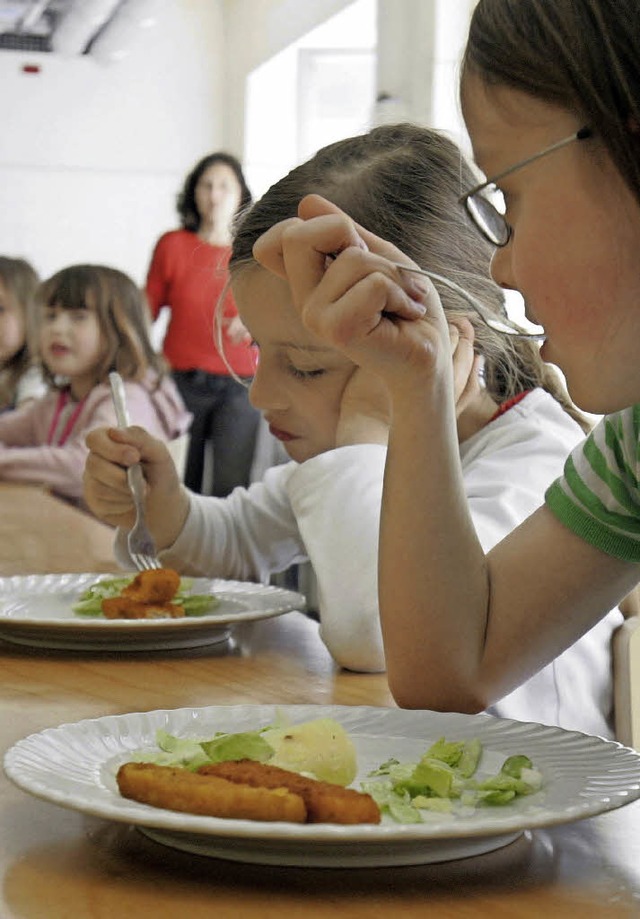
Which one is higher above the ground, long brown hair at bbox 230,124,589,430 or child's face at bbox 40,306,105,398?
long brown hair at bbox 230,124,589,430

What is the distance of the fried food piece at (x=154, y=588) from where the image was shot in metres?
1.00

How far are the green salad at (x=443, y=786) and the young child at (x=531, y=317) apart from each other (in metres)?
0.25

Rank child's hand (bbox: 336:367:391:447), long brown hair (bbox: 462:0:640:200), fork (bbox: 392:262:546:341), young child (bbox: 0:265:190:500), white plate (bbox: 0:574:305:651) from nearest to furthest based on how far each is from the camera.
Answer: long brown hair (bbox: 462:0:640:200) → fork (bbox: 392:262:546:341) → white plate (bbox: 0:574:305:651) → child's hand (bbox: 336:367:391:447) → young child (bbox: 0:265:190:500)

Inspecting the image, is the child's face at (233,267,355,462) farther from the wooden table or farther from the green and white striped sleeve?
the wooden table

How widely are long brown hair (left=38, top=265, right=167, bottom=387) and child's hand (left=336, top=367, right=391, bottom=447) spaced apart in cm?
205

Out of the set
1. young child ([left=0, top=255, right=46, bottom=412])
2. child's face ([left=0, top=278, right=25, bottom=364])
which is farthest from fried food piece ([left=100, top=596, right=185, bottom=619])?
child's face ([left=0, top=278, right=25, bottom=364])

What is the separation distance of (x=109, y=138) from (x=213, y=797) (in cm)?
777

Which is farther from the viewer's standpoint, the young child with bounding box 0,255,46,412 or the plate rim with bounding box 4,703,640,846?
the young child with bounding box 0,255,46,412

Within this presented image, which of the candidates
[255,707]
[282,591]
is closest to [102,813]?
[255,707]

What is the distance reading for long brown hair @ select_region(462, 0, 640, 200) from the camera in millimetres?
678

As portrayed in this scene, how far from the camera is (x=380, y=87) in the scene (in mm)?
4113

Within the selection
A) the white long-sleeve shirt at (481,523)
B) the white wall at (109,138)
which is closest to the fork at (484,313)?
the white long-sleeve shirt at (481,523)

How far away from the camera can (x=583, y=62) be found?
69 centimetres

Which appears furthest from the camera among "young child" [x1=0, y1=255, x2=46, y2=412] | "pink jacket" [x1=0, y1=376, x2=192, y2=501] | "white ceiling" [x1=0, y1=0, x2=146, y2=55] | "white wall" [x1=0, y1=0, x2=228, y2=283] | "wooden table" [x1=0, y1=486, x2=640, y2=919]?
"white wall" [x1=0, y1=0, x2=228, y2=283]
